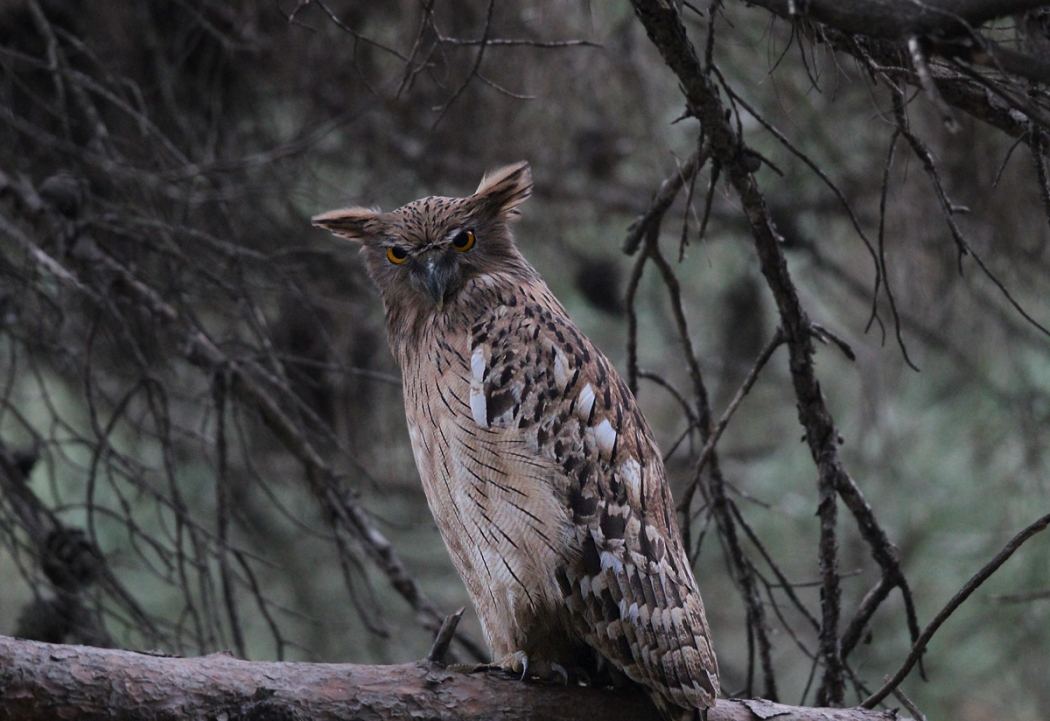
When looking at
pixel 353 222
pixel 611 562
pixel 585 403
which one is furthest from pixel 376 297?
pixel 611 562

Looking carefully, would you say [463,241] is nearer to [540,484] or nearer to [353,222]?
[353,222]

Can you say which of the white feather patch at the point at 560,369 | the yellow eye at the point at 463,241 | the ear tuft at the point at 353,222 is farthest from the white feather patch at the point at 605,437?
the ear tuft at the point at 353,222

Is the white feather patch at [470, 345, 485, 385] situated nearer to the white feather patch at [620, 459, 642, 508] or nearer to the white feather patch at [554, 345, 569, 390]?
the white feather patch at [554, 345, 569, 390]

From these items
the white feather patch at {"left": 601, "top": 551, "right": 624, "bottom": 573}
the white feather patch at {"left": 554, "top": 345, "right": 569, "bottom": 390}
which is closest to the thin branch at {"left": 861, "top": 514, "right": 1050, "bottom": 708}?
the white feather patch at {"left": 601, "top": 551, "right": 624, "bottom": 573}

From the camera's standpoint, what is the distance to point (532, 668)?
2.40 metres

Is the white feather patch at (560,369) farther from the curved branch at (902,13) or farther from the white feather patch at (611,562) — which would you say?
the curved branch at (902,13)

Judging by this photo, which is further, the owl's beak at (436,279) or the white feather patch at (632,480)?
the owl's beak at (436,279)

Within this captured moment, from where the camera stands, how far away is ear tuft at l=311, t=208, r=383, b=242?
3014mm

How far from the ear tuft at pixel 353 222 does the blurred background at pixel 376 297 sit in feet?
0.63

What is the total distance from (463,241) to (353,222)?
397mm

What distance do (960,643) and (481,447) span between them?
15.0 feet

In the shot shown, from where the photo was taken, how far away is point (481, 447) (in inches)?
99.1

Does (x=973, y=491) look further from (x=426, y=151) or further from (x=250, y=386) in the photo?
(x=250, y=386)

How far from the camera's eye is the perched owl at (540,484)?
2381 millimetres
